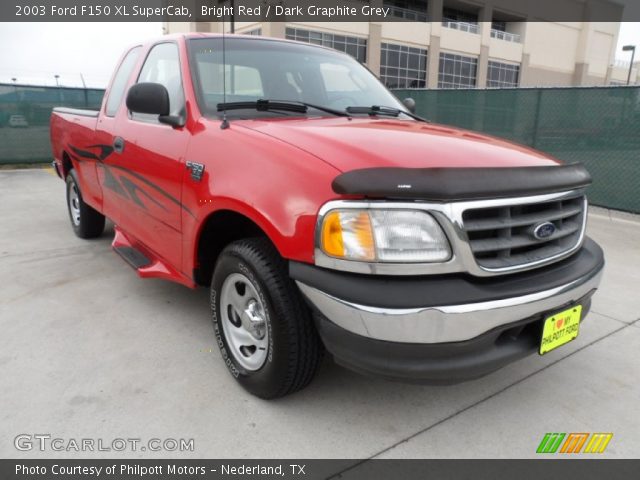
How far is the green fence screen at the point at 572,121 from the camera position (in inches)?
269

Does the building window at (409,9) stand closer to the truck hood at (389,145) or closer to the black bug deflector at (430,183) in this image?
the truck hood at (389,145)

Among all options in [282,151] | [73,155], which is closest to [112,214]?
[73,155]

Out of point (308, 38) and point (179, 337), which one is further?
point (308, 38)

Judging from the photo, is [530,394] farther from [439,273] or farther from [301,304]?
[301,304]

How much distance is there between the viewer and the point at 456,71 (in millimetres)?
42344

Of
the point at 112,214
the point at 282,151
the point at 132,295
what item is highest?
the point at 282,151

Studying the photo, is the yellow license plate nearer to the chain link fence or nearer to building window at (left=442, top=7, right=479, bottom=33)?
the chain link fence

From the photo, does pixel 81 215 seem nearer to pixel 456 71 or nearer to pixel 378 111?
pixel 378 111

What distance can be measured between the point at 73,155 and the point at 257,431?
375cm

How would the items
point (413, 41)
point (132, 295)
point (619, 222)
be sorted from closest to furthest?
point (132, 295) < point (619, 222) < point (413, 41)

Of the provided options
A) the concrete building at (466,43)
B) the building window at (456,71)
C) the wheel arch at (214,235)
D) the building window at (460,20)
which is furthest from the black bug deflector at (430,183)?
the building window at (460,20)

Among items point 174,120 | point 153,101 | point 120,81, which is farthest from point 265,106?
point 120,81

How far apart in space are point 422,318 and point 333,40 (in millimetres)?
34914

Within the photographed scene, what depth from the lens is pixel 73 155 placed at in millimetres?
4801
